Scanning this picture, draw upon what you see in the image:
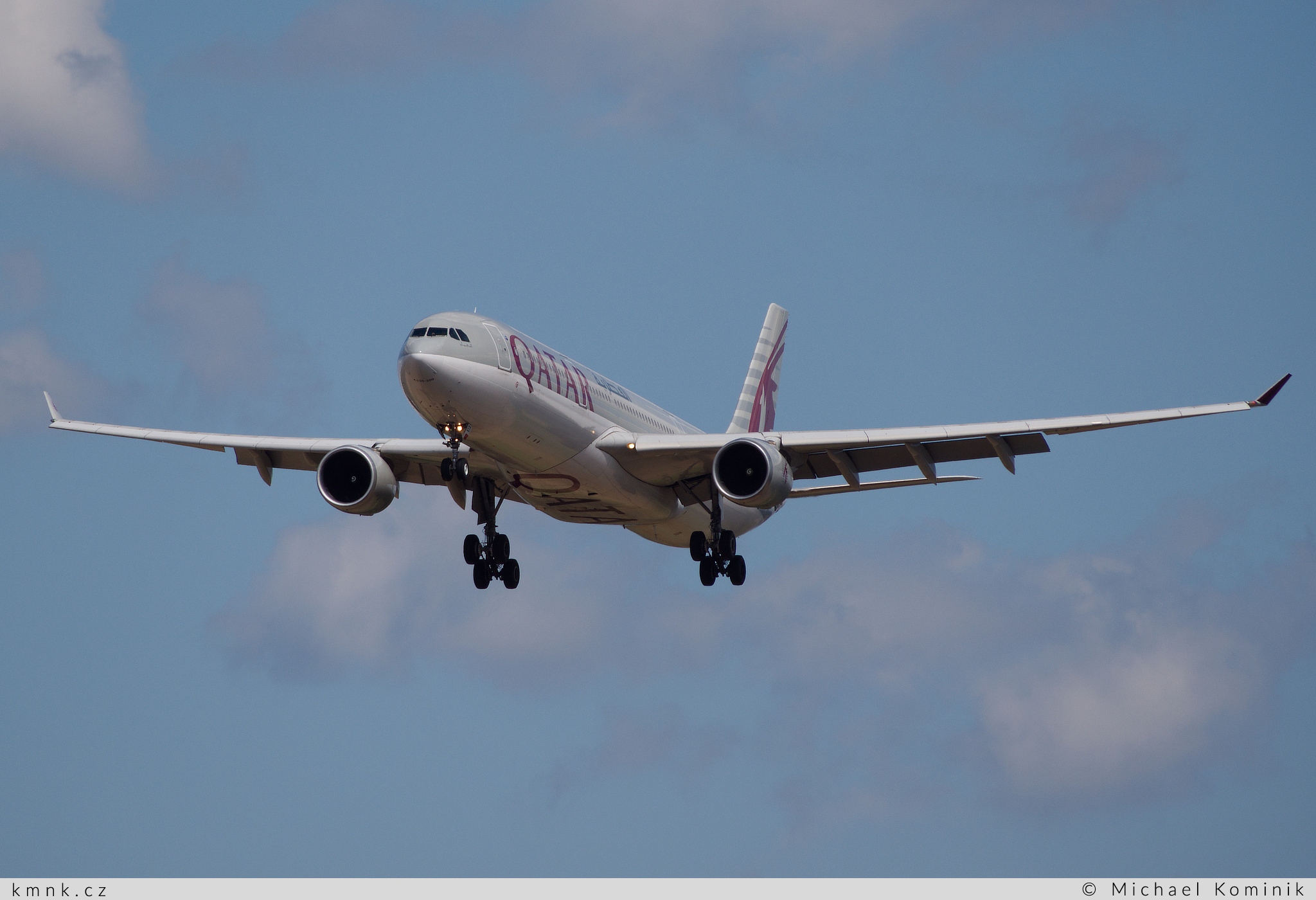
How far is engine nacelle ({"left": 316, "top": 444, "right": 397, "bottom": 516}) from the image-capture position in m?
39.9

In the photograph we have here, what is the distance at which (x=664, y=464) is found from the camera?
40.2 m

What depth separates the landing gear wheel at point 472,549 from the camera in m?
41.8

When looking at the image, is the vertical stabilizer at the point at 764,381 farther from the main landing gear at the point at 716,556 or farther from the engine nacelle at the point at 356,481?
the engine nacelle at the point at 356,481

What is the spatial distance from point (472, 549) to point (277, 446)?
18.3 feet

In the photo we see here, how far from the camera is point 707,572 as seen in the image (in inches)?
1694

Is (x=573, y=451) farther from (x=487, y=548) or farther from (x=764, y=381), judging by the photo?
(x=764, y=381)

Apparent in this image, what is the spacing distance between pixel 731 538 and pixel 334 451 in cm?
998

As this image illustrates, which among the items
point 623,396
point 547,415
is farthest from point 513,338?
point 623,396

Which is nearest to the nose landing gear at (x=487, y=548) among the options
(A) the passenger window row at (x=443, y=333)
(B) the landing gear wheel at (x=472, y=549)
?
(B) the landing gear wheel at (x=472, y=549)

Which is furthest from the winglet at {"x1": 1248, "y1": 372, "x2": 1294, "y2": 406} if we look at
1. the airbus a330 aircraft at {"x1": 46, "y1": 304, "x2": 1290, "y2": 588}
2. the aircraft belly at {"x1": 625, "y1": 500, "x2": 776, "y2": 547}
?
the aircraft belly at {"x1": 625, "y1": 500, "x2": 776, "y2": 547}

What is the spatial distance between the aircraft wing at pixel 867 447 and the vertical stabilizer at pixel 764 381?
412 inches
